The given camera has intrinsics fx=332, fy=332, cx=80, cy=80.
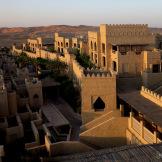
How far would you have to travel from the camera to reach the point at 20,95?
107ft

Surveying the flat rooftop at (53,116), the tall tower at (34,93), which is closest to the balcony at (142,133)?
the flat rooftop at (53,116)

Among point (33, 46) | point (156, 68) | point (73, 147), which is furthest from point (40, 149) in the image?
point (33, 46)

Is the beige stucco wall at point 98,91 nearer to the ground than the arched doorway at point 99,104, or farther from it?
farther from it

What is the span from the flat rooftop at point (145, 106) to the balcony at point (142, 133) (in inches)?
26.4

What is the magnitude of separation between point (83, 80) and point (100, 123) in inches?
141

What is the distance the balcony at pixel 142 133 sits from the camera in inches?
756

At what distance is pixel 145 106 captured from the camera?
22156mm

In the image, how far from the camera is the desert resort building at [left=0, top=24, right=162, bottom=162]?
791 inches

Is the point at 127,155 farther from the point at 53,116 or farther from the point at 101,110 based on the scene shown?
the point at 53,116

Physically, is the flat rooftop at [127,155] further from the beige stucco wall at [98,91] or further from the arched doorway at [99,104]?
the arched doorway at [99,104]

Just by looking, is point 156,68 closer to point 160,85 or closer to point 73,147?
point 160,85

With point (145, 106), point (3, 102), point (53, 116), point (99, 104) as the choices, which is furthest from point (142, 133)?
point (3, 102)

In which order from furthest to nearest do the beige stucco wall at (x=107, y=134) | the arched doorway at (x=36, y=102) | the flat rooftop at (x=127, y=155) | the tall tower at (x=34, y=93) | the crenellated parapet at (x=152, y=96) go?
the arched doorway at (x=36, y=102), the tall tower at (x=34, y=93), the beige stucco wall at (x=107, y=134), the crenellated parapet at (x=152, y=96), the flat rooftop at (x=127, y=155)

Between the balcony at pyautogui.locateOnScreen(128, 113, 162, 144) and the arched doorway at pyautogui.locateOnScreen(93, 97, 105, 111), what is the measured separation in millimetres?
3696
